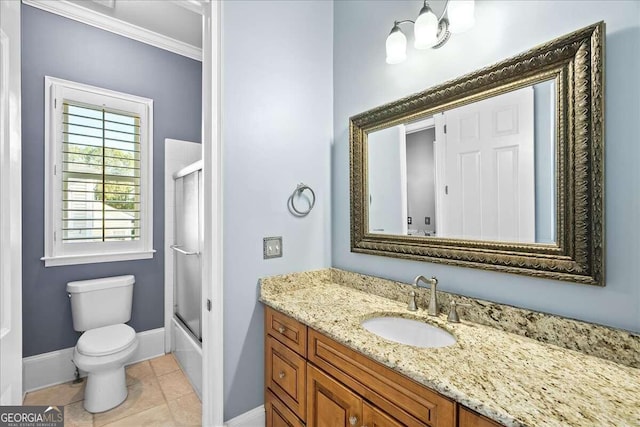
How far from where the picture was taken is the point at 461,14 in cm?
116

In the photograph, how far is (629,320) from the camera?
0.88 metres

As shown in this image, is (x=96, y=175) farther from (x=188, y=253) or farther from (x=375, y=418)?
(x=375, y=418)

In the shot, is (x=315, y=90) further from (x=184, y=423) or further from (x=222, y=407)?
(x=184, y=423)

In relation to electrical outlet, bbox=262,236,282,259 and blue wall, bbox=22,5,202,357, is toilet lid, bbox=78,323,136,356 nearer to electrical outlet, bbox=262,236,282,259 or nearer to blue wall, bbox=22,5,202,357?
blue wall, bbox=22,5,202,357

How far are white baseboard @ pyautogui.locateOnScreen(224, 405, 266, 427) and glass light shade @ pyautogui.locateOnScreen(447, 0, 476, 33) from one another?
80.3 inches

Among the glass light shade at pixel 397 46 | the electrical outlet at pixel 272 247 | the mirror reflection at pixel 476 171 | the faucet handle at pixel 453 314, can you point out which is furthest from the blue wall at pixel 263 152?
the faucet handle at pixel 453 314

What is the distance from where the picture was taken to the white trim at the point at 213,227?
1.47 meters

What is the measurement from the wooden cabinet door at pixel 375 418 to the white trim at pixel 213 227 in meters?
0.82

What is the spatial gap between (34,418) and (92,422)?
0.53 metres

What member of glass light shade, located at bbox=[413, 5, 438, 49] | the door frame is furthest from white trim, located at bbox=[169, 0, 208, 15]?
glass light shade, located at bbox=[413, 5, 438, 49]

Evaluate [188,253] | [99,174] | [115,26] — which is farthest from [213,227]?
[115,26]

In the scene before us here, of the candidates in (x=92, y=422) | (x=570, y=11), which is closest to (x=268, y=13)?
(x=570, y=11)

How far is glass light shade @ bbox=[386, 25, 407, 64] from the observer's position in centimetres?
140

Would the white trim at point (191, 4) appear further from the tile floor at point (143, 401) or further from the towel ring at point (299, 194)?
the tile floor at point (143, 401)
